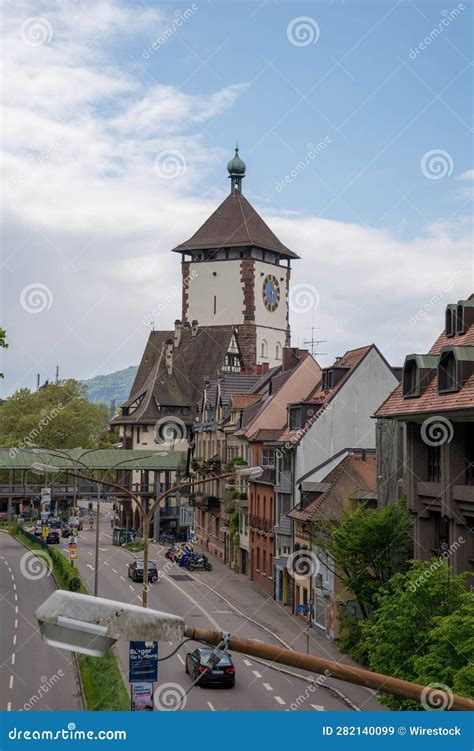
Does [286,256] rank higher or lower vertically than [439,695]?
higher

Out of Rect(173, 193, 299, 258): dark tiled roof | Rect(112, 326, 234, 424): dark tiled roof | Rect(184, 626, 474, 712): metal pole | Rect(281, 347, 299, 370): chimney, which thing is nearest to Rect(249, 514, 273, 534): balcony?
Rect(281, 347, 299, 370): chimney

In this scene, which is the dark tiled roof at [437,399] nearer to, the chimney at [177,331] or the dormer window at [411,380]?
the dormer window at [411,380]

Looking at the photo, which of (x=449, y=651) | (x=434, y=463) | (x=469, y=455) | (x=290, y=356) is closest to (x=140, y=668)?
(x=449, y=651)

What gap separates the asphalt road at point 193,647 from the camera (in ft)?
108

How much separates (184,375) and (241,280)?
49.3 ft

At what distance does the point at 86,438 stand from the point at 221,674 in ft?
349

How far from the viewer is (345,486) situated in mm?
51000

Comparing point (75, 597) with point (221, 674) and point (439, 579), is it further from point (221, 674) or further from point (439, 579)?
point (221, 674)

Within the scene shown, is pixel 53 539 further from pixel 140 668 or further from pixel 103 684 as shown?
pixel 140 668

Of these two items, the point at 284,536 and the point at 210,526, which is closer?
the point at 284,536

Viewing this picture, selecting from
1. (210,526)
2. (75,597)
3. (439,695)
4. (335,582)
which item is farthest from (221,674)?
(210,526)

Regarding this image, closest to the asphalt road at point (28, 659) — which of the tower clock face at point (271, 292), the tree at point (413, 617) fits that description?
the tree at point (413, 617)

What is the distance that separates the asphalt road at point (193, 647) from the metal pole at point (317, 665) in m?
9.43

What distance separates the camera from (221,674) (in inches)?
1398
